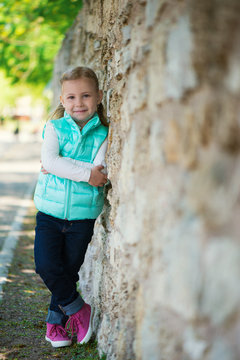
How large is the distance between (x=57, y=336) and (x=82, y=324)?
194 millimetres

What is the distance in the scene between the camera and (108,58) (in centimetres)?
349

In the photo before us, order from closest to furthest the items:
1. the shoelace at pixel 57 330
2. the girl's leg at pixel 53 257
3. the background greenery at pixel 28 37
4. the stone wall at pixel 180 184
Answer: the stone wall at pixel 180 184, the girl's leg at pixel 53 257, the shoelace at pixel 57 330, the background greenery at pixel 28 37

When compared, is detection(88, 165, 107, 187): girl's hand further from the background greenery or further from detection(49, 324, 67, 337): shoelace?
the background greenery

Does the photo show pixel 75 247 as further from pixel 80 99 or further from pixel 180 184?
pixel 180 184

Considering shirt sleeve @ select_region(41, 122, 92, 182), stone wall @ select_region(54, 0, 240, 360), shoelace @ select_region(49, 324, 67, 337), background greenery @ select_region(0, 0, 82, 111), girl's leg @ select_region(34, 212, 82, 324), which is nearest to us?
stone wall @ select_region(54, 0, 240, 360)

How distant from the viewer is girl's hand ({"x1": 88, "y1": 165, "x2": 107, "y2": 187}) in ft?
9.97

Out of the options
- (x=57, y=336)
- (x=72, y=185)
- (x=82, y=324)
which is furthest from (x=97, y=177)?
(x=57, y=336)

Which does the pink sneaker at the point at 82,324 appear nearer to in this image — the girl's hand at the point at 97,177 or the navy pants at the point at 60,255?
the navy pants at the point at 60,255

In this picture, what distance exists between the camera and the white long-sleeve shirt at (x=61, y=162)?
299 cm

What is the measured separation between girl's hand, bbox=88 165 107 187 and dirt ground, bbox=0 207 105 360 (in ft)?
3.62

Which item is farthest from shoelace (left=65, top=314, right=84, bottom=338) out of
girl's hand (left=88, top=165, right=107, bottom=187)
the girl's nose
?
the girl's nose

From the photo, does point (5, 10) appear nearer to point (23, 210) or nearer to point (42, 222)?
point (23, 210)

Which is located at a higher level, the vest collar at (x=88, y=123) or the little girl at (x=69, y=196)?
the vest collar at (x=88, y=123)

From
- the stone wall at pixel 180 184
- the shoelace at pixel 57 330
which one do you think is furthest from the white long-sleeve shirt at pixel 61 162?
the shoelace at pixel 57 330
